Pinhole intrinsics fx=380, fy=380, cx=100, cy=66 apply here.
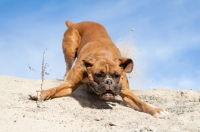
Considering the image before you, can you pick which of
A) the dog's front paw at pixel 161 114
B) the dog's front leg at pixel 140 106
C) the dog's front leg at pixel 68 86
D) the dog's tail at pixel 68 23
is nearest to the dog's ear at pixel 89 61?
the dog's front leg at pixel 68 86

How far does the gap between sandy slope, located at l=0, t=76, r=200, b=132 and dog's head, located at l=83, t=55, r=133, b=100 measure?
1.28 ft

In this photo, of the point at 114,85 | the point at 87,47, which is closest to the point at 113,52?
the point at 87,47

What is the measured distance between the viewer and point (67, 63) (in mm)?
10359

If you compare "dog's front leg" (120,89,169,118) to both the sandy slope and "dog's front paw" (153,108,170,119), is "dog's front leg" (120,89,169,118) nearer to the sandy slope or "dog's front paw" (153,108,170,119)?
"dog's front paw" (153,108,170,119)

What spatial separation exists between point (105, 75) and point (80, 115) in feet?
3.12

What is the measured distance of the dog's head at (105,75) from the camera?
712cm

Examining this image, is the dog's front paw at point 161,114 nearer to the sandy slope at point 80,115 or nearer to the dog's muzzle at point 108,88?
the sandy slope at point 80,115

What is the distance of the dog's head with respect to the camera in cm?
712

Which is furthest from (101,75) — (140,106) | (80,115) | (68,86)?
(140,106)

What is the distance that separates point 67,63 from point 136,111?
3300 mm

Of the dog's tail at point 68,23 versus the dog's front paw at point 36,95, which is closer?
the dog's front paw at point 36,95

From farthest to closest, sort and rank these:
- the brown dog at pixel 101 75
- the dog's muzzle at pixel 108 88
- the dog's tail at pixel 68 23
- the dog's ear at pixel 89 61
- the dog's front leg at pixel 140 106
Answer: the dog's tail at pixel 68 23, the dog's ear at pixel 89 61, the dog's front leg at pixel 140 106, the brown dog at pixel 101 75, the dog's muzzle at pixel 108 88

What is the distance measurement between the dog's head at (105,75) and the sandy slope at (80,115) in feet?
Answer: 1.28

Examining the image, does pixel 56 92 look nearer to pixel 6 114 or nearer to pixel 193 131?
pixel 6 114
